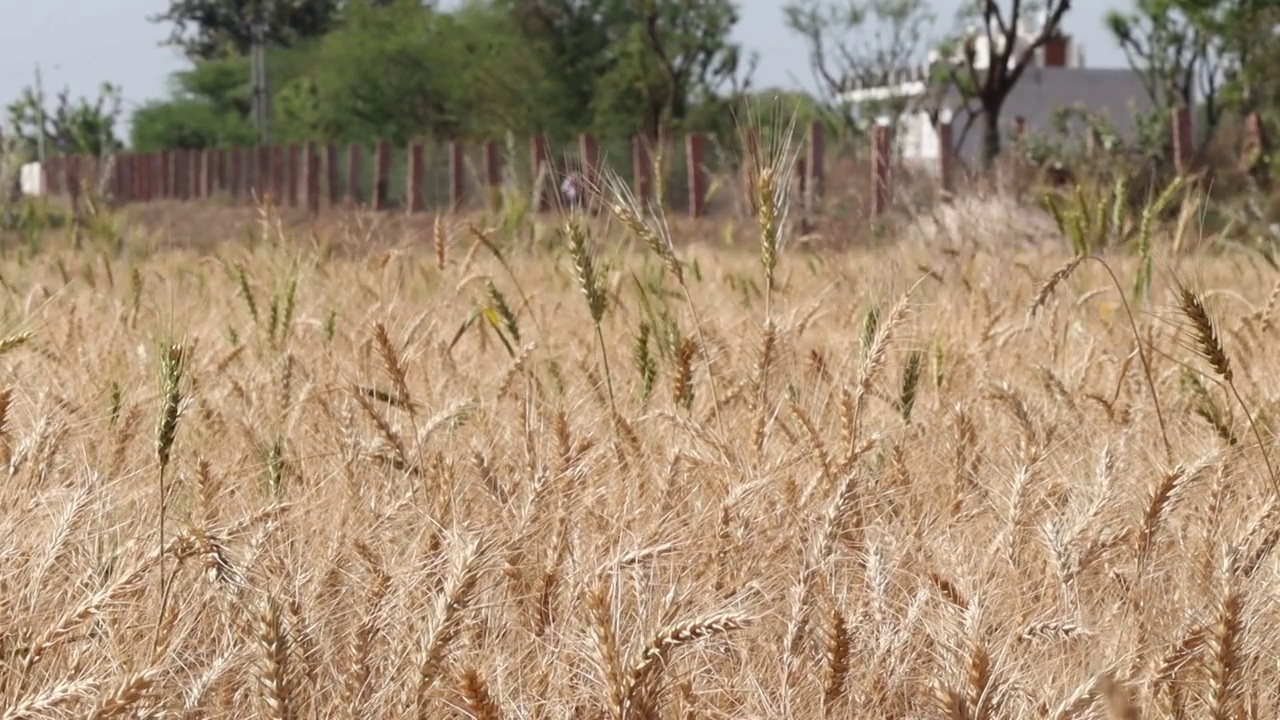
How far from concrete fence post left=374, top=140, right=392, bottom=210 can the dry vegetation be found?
15060 mm

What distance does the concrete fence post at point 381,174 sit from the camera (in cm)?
1761

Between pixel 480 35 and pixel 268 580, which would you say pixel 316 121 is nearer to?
pixel 480 35

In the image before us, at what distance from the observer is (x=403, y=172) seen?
22.2m

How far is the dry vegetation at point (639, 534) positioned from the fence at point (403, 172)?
5923mm

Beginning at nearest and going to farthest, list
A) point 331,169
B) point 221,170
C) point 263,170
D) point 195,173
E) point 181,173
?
point 331,169
point 263,170
point 221,170
point 181,173
point 195,173

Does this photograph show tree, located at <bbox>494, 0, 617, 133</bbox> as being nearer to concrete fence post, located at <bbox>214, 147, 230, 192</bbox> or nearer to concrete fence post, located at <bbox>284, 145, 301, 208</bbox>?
concrete fence post, located at <bbox>214, 147, 230, 192</bbox>

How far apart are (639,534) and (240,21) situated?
51.6 metres

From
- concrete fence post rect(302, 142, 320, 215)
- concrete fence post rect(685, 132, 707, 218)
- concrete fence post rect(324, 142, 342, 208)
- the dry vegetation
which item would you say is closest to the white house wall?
concrete fence post rect(302, 142, 320, 215)

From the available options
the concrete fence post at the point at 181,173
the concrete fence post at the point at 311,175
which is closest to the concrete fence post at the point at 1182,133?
the concrete fence post at the point at 311,175

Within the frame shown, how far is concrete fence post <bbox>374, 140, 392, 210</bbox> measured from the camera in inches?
693

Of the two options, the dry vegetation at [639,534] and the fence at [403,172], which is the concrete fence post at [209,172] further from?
the dry vegetation at [639,534]

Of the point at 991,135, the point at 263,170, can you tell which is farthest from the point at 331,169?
the point at 991,135

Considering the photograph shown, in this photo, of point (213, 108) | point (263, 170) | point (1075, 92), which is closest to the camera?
point (263, 170)

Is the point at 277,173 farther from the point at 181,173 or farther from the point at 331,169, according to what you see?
the point at 181,173
